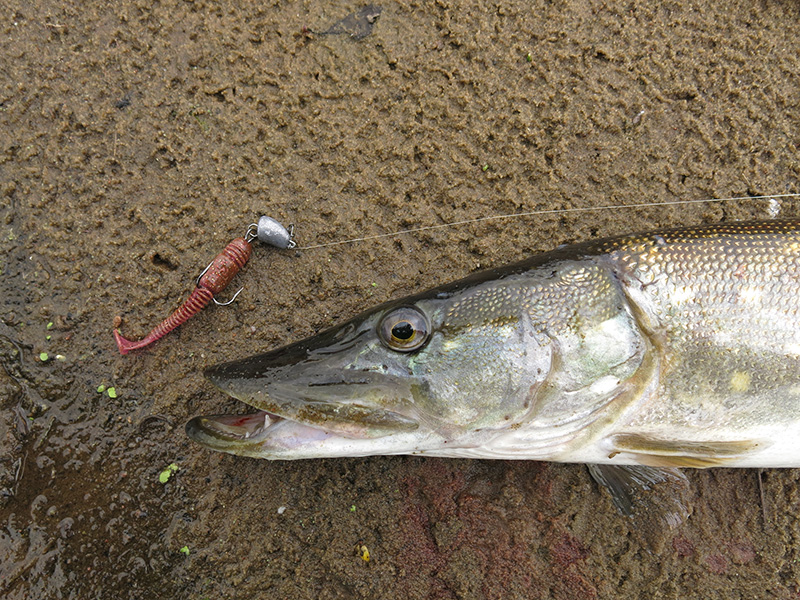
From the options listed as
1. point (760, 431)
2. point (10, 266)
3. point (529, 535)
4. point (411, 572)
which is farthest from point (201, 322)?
point (760, 431)

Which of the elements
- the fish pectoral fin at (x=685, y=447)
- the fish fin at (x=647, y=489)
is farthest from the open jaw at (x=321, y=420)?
the fish fin at (x=647, y=489)

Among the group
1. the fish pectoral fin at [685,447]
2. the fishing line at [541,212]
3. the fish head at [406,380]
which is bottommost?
the fish head at [406,380]

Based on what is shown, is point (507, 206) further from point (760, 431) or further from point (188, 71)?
point (188, 71)

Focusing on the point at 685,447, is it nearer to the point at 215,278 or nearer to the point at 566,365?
the point at 566,365

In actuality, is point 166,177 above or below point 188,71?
below

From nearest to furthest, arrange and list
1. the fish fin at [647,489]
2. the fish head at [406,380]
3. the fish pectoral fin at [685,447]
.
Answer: the fish head at [406,380] < the fish pectoral fin at [685,447] < the fish fin at [647,489]

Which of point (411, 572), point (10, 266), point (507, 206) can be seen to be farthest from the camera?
point (507, 206)

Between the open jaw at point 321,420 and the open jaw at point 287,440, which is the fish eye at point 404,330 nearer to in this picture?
the open jaw at point 321,420
